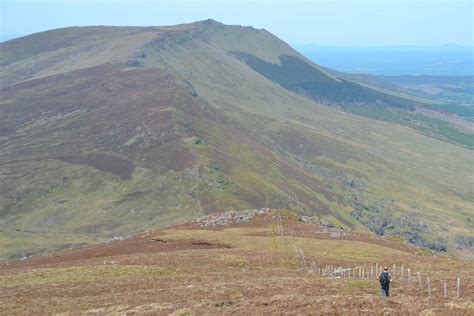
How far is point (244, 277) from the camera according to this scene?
4891 centimetres

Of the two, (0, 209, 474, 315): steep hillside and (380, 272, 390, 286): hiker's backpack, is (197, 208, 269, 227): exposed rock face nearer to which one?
(0, 209, 474, 315): steep hillside

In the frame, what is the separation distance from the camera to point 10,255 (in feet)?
440

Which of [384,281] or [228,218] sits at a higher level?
[384,281]

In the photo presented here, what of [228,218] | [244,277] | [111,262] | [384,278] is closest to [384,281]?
[384,278]

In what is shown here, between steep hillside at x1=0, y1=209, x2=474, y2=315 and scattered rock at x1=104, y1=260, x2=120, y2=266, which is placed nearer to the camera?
steep hillside at x1=0, y1=209, x2=474, y2=315

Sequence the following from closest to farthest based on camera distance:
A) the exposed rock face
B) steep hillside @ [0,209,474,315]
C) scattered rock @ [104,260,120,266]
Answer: steep hillside @ [0,209,474,315], scattered rock @ [104,260,120,266], the exposed rock face

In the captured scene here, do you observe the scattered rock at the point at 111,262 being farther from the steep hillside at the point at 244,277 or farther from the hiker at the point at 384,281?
the hiker at the point at 384,281

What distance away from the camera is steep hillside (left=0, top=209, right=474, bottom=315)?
115 ft

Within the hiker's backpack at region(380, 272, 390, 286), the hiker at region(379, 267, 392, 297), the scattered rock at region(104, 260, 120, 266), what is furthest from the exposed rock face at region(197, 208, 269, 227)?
the hiker's backpack at region(380, 272, 390, 286)

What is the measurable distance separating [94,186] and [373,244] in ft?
452

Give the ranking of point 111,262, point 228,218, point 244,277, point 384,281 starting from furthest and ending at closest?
point 228,218, point 111,262, point 244,277, point 384,281

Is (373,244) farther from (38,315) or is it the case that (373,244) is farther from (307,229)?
(38,315)

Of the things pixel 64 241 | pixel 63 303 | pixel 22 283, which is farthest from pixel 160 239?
pixel 64 241

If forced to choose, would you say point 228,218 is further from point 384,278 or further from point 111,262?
point 384,278
